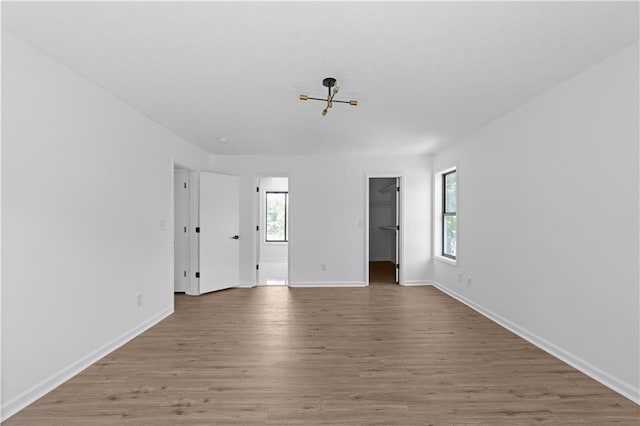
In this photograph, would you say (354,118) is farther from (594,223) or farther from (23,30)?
(23,30)

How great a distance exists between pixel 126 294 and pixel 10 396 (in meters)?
1.24

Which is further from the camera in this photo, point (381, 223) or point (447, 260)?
point (381, 223)

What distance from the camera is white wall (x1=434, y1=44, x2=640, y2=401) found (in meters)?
2.25

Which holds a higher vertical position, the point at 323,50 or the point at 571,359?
the point at 323,50

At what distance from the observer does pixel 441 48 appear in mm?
2176

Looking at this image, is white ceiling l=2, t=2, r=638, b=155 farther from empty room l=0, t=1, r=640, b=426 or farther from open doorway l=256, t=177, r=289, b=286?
open doorway l=256, t=177, r=289, b=286

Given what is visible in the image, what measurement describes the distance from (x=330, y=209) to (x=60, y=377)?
4253mm

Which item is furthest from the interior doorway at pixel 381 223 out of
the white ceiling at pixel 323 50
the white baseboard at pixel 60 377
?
the white baseboard at pixel 60 377

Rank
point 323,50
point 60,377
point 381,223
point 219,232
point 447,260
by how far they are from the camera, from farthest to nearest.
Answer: point 381,223 → point 219,232 → point 447,260 → point 60,377 → point 323,50

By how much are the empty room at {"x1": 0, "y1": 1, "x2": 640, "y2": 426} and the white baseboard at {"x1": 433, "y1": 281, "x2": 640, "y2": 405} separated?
19 millimetres

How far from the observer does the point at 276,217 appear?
9.50 m

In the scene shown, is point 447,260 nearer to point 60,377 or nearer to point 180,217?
point 180,217

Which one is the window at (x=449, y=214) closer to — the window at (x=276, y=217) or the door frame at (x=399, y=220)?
the door frame at (x=399, y=220)

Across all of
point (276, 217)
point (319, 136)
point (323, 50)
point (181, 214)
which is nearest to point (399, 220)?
point (319, 136)
